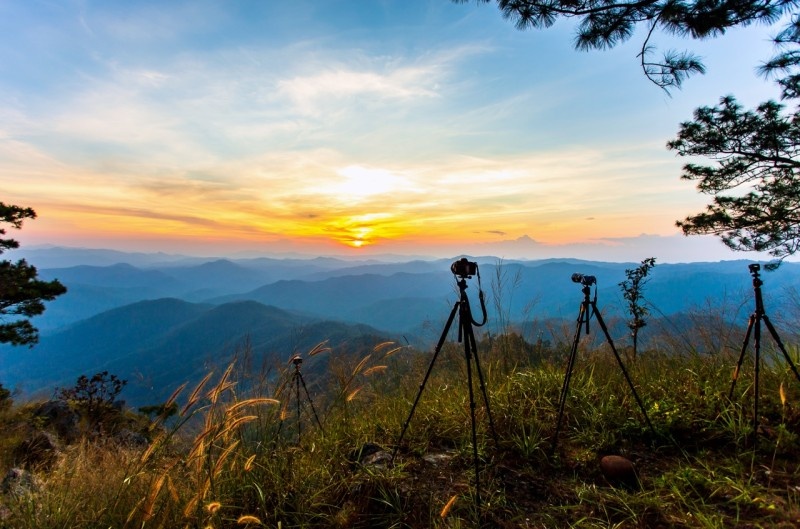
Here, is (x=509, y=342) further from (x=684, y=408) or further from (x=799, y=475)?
(x=799, y=475)

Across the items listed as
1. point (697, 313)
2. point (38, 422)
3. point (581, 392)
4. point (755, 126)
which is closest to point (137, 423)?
point (38, 422)

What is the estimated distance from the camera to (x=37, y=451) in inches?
251

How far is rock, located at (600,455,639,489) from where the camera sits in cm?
288

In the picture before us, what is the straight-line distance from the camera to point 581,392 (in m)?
4.04

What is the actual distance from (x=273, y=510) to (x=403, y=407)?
1.93 metres

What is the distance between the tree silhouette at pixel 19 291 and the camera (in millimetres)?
12055

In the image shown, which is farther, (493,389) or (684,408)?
(493,389)

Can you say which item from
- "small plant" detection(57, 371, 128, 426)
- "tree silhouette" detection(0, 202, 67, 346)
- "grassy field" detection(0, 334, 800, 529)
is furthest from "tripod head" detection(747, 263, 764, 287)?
"tree silhouette" detection(0, 202, 67, 346)

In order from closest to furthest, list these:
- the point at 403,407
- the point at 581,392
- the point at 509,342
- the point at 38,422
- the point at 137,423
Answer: the point at 581,392, the point at 403,407, the point at 509,342, the point at 38,422, the point at 137,423

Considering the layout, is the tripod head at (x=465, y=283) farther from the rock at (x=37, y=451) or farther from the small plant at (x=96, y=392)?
the small plant at (x=96, y=392)

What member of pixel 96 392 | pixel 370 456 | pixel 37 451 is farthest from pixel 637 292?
pixel 96 392

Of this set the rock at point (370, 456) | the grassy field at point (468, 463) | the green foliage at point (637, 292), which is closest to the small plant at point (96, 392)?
the grassy field at point (468, 463)

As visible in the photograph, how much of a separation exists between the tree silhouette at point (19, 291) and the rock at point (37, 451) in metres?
8.30

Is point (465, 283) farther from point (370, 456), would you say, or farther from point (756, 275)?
point (756, 275)
